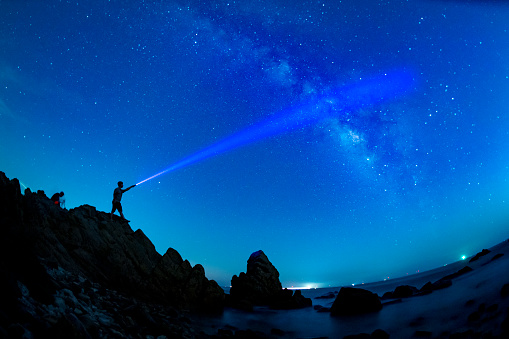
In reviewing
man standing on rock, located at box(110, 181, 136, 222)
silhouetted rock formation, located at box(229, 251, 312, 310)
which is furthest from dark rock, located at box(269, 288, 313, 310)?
man standing on rock, located at box(110, 181, 136, 222)

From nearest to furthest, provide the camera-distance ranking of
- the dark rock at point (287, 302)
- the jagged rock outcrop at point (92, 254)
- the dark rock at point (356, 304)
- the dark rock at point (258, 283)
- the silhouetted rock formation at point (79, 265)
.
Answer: the silhouetted rock formation at point (79, 265) → the jagged rock outcrop at point (92, 254) → the dark rock at point (356, 304) → the dark rock at point (287, 302) → the dark rock at point (258, 283)

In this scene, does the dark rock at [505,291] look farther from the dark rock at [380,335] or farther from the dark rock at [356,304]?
the dark rock at [356,304]

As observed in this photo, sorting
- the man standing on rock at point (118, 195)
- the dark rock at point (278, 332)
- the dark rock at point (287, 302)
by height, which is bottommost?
the dark rock at point (287, 302)

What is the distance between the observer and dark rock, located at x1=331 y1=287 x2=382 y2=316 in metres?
18.3

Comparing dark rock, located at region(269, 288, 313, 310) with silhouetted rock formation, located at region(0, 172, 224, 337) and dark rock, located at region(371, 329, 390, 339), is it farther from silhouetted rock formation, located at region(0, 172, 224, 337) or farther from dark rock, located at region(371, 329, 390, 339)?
dark rock, located at region(371, 329, 390, 339)

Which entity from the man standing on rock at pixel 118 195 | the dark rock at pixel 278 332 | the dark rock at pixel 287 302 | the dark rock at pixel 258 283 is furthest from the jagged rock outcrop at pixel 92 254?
the dark rock at pixel 258 283

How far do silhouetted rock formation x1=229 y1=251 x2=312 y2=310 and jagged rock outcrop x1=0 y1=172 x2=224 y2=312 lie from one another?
23.6 ft

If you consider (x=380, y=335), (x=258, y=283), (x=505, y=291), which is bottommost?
(x=380, y=335)

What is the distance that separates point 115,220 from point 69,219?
4.46 m

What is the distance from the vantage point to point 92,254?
580 inches

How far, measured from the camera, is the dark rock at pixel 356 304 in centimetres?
1830

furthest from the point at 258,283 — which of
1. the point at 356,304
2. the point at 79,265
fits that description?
the point at 79,265

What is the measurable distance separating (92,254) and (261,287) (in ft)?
63.9

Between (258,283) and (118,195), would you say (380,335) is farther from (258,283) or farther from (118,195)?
(258,283)
